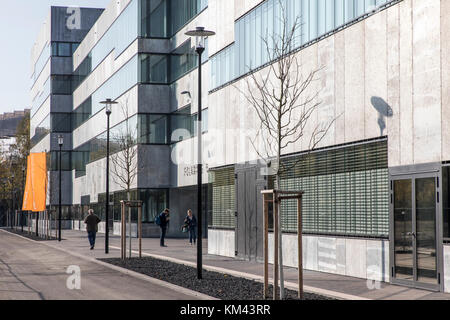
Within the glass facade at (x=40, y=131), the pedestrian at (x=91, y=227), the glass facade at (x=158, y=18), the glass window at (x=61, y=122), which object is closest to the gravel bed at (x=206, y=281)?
the pedestrian at (x=91, y=227)

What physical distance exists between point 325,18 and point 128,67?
1291 inches

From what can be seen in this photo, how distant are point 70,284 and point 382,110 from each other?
8.48m

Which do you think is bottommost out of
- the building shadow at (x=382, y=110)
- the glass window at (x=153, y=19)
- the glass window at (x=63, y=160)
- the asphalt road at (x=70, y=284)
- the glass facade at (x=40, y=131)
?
the asphalt road at (x=70, y=284)

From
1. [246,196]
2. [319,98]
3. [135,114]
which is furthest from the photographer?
[135,114]

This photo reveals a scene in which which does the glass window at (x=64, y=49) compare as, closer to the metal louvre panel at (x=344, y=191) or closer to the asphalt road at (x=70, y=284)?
the asphalt road at (x=70, y=284)

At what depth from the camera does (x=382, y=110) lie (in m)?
17.1

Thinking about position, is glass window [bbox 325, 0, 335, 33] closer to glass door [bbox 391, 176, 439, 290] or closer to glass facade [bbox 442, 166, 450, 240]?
glass door [bbox 391, 176, 439, 290]

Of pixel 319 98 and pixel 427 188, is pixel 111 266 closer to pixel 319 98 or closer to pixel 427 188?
pixel 319 98

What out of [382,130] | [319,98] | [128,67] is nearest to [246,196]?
[319,98]

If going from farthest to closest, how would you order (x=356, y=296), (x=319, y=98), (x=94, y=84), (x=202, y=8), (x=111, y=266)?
(x=94, y=84)
(x=202, y=8)
(x=111, y=266)
(x=319, y=98)
(x=356, y=296)

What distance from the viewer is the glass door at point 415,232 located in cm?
1523

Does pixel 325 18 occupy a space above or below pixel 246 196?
above

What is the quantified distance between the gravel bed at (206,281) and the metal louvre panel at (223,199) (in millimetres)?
3966

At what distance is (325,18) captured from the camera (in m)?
20.2
